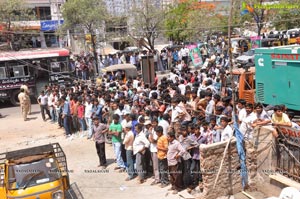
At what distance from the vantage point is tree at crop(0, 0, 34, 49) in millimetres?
32469

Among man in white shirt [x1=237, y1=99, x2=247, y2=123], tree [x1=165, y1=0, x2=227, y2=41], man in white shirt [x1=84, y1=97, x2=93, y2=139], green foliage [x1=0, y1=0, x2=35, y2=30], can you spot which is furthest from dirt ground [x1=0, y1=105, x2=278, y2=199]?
green foliage [x1=0, y1=0, x2=35, y2=30]

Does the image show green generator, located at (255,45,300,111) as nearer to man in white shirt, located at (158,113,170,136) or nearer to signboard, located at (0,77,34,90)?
man in white shirt, located at (158,113,170,136)

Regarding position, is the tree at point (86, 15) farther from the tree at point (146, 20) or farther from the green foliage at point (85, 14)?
the tree at point (146, 20)

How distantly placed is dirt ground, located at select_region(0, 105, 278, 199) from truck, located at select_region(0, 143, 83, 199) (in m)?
1.49

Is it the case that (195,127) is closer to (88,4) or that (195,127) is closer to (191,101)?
(191,101)

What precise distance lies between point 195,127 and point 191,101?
3.01 metres

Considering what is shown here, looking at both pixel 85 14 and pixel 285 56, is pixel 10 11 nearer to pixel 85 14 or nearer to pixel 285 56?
pixel 85 14

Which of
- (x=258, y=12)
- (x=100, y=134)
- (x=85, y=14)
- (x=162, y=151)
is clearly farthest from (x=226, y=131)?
(x=258, y=12)

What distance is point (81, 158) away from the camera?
11.7m

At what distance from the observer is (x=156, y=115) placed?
10398mm

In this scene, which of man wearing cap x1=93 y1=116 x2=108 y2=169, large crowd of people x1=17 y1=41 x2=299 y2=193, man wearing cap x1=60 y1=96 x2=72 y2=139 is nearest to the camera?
large crowd of people x1=17 y1=41 x2=299 y2=193

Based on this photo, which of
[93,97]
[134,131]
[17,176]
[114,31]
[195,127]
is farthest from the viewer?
[114,31]

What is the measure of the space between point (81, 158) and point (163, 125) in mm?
3405

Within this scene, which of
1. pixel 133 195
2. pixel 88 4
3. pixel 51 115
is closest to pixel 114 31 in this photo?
pixel 88 4
